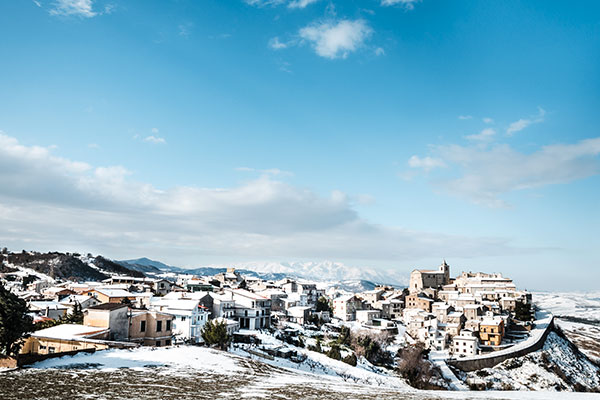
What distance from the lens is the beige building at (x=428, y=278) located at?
517 feet

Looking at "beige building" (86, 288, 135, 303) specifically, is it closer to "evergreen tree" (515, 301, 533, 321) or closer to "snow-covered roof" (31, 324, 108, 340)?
"snow-covered roof" (31, 324, 108, 340)

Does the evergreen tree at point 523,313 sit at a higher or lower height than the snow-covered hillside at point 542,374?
higher

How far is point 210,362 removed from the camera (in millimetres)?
31109

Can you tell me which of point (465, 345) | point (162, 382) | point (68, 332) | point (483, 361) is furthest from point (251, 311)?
point (162, 382)

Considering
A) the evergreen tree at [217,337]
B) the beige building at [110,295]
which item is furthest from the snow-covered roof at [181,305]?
the beige building at [110,295]

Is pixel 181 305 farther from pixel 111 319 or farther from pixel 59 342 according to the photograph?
pixel 59 342

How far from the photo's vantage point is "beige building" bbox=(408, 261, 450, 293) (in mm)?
157625

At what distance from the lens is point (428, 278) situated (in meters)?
159

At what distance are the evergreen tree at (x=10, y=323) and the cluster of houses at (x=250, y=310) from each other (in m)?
5.50

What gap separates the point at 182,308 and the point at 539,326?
9305 centimetres

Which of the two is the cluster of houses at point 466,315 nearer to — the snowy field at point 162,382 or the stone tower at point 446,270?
the stone tower at point 446,270

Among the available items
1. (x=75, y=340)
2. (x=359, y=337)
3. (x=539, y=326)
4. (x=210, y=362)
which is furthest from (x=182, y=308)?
(x=539, y=326)

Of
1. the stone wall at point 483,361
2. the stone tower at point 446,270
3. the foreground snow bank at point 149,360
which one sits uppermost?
the stone tower at point 446,270

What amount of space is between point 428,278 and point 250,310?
95135 millimetres
